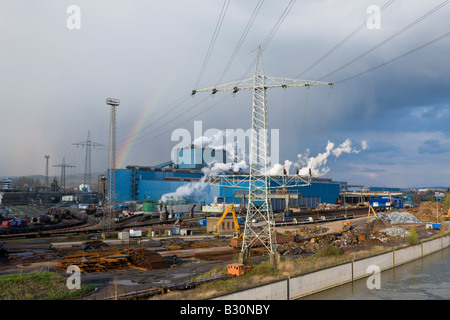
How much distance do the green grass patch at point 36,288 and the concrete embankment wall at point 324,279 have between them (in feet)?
37.5

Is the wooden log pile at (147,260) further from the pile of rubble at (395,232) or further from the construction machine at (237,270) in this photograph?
the pile of rubble at (395,232)

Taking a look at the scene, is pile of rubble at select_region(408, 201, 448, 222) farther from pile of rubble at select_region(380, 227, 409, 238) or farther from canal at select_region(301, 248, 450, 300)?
canal at select_region(301, 248, 450, 300)

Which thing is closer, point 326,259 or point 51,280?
point 51,280

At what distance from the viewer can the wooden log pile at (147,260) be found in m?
32.2

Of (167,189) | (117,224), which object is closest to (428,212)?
(117,224)

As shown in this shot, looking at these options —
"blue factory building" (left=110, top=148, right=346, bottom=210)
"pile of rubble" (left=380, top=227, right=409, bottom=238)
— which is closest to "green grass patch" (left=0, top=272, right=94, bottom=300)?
"pile of rubble" (left=380, top=227, right=409, bottom=238)

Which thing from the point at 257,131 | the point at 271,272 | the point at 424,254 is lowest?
the point at 424,254

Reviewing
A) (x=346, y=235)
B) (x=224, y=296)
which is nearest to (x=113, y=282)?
(x=224, y=296)

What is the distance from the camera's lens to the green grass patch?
21141mm
